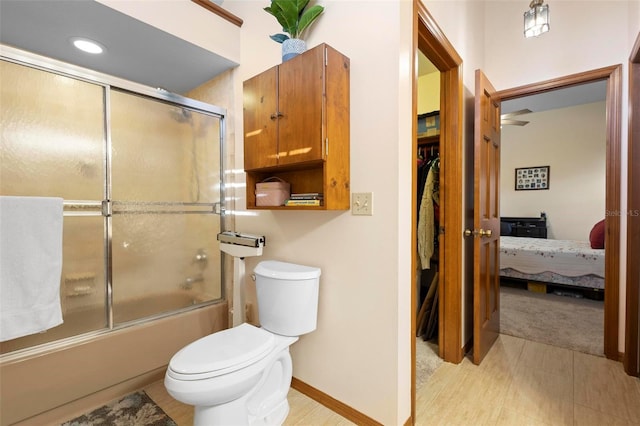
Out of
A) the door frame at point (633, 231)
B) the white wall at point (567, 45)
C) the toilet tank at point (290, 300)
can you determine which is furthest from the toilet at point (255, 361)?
the white wall at point (567, 45)

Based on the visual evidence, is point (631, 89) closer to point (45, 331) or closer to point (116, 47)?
point (116, 47)

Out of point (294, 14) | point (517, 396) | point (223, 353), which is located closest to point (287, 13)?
point (294, 14)

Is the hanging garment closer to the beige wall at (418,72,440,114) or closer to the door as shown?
the door

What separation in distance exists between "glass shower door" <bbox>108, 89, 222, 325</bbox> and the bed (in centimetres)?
361

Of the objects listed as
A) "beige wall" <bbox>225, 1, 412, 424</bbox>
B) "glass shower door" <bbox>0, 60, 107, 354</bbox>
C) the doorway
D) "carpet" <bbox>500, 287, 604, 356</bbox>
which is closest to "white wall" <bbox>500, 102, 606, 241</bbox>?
the doorway

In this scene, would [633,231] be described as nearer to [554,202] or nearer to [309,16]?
[309,16]

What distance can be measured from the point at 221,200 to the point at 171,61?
1089 mm

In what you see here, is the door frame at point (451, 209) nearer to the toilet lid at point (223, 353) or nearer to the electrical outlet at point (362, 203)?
the electrical outlet at point (362, 203)

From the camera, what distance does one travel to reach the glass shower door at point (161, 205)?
183cm

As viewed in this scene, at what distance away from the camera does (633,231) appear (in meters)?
1.89

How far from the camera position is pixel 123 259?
1.84 metres

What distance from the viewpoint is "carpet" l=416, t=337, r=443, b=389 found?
1892 millimetres

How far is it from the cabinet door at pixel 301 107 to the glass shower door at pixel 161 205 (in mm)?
964

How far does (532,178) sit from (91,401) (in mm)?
6676
